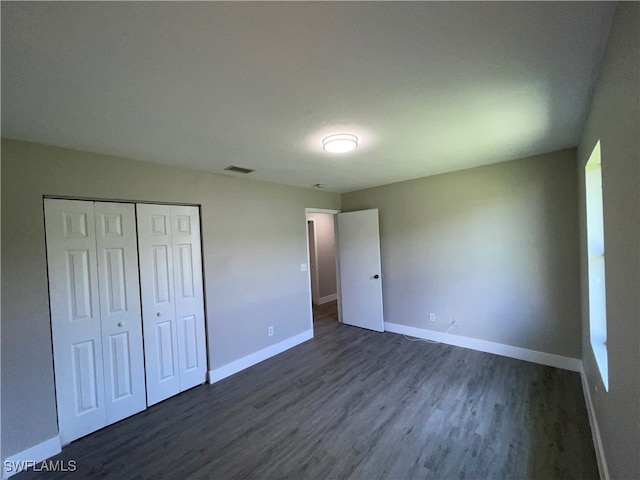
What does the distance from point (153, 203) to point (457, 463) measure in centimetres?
330

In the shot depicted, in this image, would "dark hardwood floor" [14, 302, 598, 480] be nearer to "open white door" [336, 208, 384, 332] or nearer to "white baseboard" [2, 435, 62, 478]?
"white baseboard" [2, 435, 62, 478]

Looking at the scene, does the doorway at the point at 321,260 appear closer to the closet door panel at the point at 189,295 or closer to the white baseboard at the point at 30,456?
the closet door panel at the point at 189,295

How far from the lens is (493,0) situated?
897 mm

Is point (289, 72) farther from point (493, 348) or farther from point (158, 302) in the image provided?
point (493, 348)

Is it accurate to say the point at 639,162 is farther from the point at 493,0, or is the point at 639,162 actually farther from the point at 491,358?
the point at 491,358

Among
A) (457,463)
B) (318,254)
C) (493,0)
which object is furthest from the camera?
(318,254)

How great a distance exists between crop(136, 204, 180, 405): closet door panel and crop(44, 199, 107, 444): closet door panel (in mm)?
353

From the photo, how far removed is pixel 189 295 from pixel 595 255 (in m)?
3.69

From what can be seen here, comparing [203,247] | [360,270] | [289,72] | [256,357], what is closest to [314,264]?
[360,270]

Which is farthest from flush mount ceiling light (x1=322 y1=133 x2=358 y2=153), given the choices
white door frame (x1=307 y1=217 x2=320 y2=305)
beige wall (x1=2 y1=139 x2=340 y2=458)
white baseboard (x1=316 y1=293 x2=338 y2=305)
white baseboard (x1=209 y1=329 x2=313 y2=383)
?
white baseboard (x1=316 y1=293 x2=338 y2=305)

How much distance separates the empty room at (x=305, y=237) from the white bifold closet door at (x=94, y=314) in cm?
2

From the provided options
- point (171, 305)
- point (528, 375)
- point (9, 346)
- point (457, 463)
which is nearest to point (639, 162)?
point (457, 463)

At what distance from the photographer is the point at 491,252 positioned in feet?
10.5

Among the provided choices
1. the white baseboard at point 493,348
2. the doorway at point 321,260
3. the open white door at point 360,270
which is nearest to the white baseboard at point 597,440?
the white baseboard at point 493,348
